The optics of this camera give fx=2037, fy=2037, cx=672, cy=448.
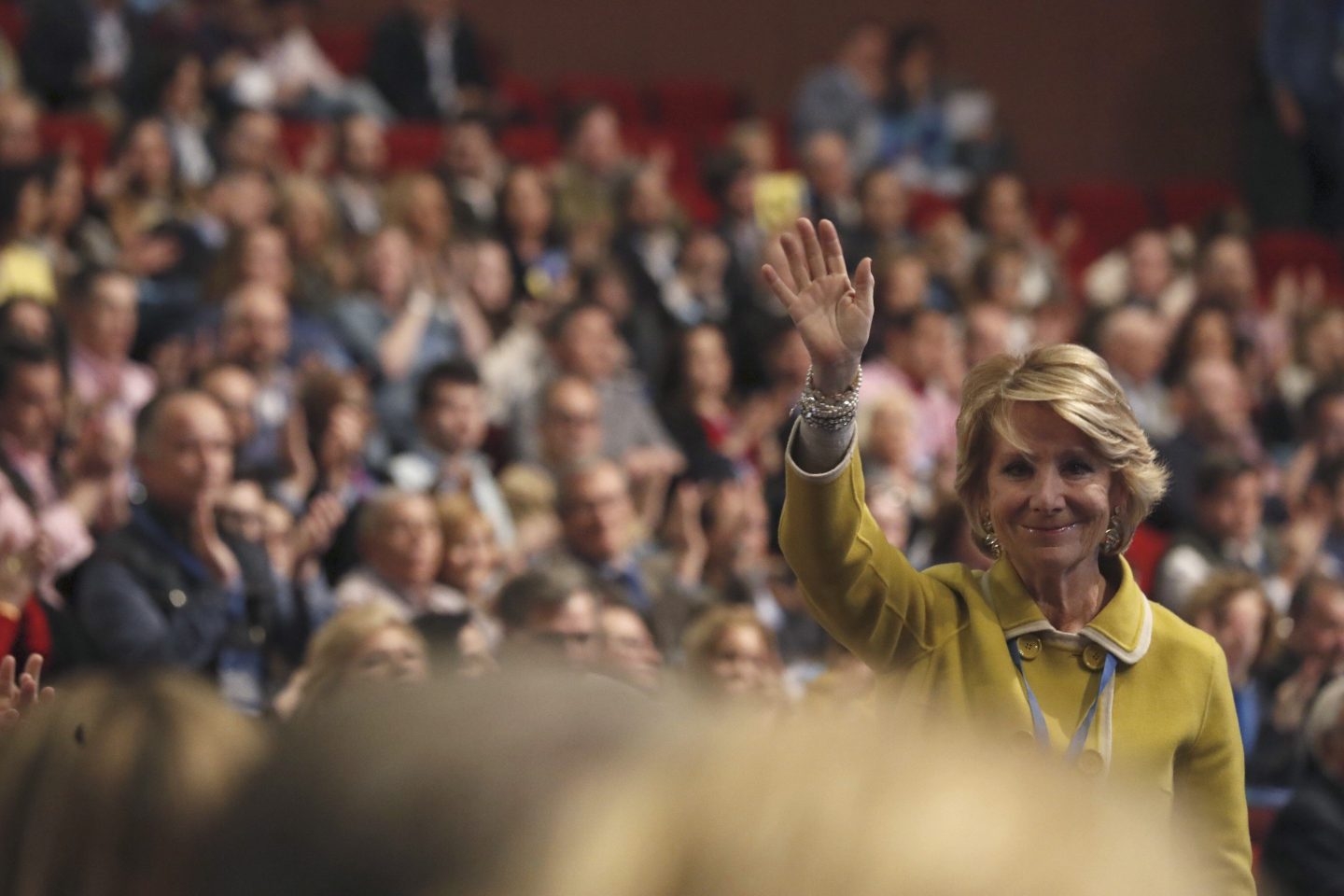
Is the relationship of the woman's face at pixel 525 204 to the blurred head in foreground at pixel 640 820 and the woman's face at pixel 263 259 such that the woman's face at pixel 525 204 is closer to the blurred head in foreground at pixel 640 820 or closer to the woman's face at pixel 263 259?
the woman's face at pixel 263 259

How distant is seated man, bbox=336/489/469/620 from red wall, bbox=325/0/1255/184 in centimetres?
650

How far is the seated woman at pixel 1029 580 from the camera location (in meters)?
1.99

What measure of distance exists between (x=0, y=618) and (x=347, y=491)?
6.75ft

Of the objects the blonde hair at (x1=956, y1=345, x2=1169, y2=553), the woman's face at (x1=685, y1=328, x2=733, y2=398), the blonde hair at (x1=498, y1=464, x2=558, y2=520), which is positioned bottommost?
the blonde hair at (x1=498, y1=464, x2=558, y2=520)

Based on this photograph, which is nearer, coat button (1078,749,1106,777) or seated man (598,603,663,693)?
coat button (1078,749,1106,777)

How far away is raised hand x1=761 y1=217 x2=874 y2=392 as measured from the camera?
1.97 metres

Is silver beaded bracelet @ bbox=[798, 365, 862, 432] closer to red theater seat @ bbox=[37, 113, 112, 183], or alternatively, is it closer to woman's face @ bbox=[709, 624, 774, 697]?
woman's face @ bbox=[709, 624, 774, 697]

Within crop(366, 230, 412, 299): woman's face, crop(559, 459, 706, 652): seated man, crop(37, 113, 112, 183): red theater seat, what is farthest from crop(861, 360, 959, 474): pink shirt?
crop(37, 113, 112, 183): red theater seat

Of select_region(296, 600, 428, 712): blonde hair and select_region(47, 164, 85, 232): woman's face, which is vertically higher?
select_region(47, 164, 85, 232): woman's face

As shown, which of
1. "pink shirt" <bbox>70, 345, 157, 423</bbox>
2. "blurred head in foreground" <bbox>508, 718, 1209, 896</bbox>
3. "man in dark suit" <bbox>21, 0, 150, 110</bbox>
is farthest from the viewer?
"man in dark suit" <bbox>21, 0, 150, 110</bbox>

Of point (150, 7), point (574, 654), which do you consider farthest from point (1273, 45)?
point (574, 654)

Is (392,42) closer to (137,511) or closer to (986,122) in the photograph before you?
(986,122)

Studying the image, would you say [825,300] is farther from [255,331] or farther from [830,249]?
[255,331]

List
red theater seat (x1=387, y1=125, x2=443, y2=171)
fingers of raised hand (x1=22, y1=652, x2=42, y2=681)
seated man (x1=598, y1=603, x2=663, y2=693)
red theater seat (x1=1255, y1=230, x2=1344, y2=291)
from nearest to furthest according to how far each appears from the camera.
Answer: fingers of raised hand (x1=22, y1=652, x2=42, y2=681)
seated man (x1=598, y1=603, x2=663, y2=693)
red theater seat (x1=387, y1=125, x2=443, y2=171)
red theater seat (x1=1255, y1=230, x2=1344, y2=291)
